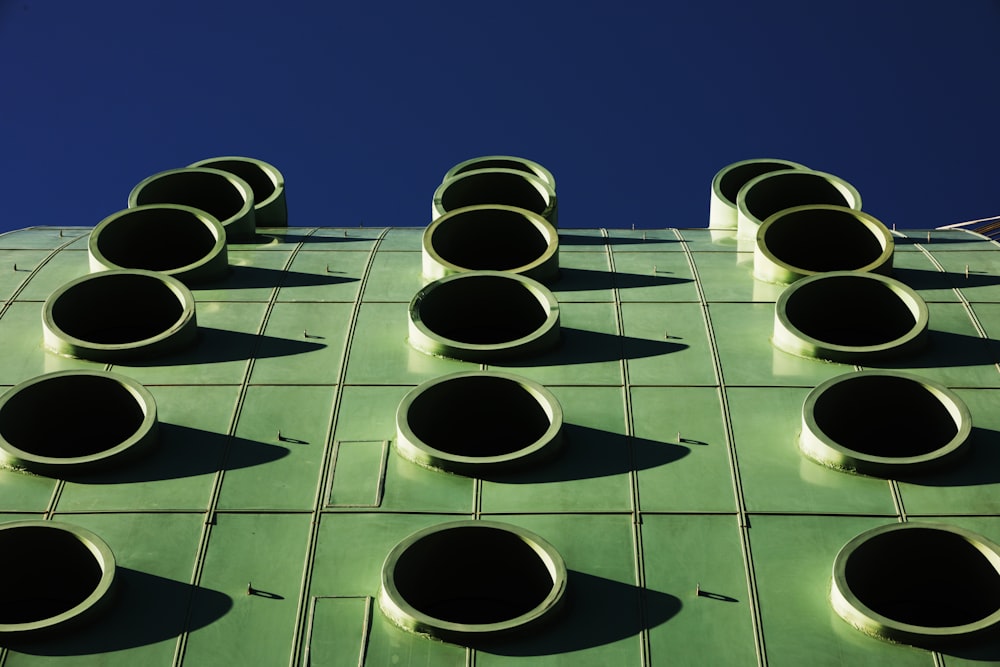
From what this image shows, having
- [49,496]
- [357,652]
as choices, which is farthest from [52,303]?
[357,652]

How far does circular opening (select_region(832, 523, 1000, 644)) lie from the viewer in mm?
37000

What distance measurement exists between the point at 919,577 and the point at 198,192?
31.2m

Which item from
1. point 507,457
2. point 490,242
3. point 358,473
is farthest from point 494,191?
point 358,473

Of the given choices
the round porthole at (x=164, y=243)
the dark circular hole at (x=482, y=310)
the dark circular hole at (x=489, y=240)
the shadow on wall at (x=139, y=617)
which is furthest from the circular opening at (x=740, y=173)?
the shadow on wall at (x=139, y=617)

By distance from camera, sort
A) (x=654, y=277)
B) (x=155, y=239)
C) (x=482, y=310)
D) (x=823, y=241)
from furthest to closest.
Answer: (x=155, y=239), (x=823, y=241), (x=654, y=277), (x=482, y=310)

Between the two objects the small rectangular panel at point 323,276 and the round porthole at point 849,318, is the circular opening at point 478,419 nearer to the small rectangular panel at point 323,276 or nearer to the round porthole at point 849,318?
the small rectangular panel at point 323,276

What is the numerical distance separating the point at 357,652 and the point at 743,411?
1369cm

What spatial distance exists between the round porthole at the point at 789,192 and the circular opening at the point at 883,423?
1305 centimetres

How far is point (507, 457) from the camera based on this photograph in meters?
40.8

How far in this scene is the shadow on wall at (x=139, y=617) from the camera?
3584 cm

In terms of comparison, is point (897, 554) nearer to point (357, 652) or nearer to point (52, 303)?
point (357, 652)

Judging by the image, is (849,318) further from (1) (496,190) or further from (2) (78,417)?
(2) (78,417)

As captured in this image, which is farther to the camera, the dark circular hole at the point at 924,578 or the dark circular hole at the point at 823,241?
the dark circular hole at the point at 823,241

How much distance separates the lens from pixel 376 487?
4069 centimetres
